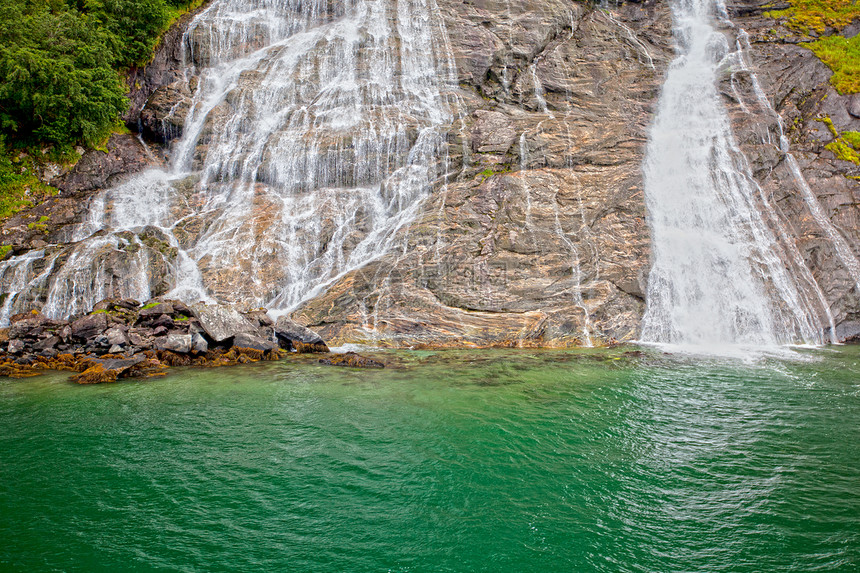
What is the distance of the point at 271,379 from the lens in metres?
14.9

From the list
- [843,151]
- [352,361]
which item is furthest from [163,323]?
[843,151]

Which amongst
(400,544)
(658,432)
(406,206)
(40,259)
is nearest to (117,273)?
(40,259)

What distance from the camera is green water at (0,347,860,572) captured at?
241 inches

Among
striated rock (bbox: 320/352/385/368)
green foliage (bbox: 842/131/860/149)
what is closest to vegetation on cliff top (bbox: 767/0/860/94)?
green foliage (bbox: 842/131/860/149)

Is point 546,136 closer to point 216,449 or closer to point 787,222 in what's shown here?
point 787,222

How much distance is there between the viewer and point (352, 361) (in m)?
16.9

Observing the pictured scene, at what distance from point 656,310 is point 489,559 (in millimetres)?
18443

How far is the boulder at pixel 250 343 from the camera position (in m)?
18.2

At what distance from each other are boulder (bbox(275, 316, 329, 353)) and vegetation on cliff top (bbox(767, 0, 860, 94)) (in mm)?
32468

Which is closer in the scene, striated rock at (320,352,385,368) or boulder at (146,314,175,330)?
striated rock at (320,352,385,368)

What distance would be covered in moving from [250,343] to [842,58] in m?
37.7

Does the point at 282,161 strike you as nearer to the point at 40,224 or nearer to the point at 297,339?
the point at 40,224

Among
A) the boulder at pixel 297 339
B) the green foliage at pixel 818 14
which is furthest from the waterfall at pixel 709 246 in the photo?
the boulder at pixel 297 339

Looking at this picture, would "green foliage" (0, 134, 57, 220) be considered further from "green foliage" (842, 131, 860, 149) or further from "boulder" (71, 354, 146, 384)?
"green foliage" (842, 131, 860, 149)
